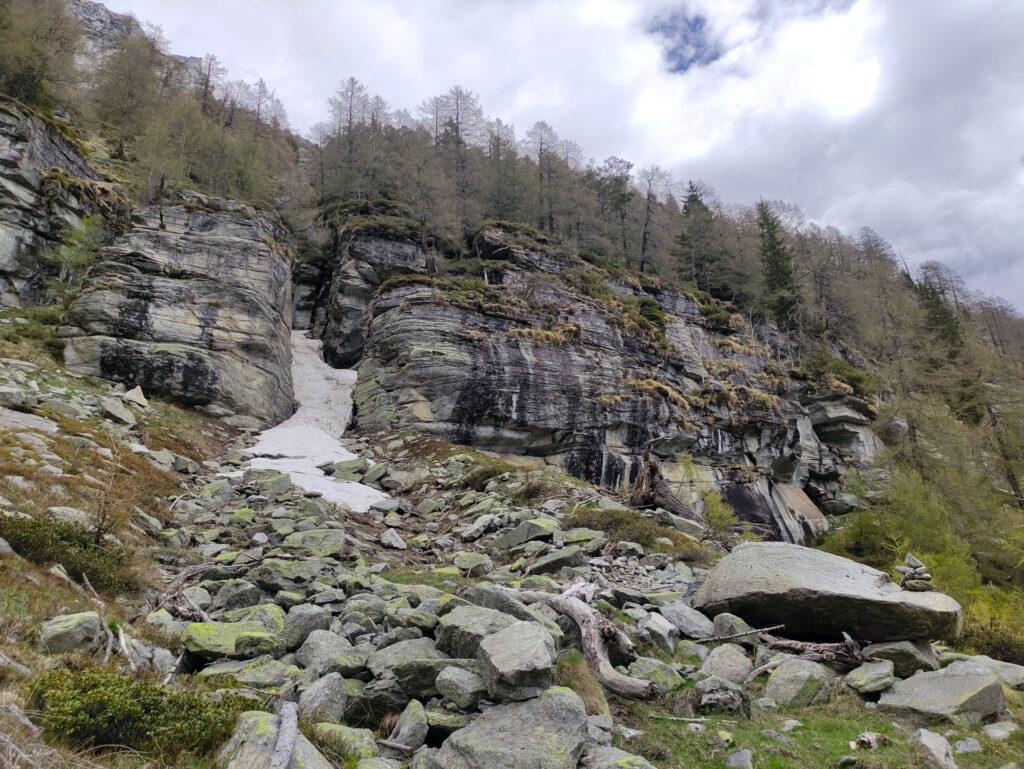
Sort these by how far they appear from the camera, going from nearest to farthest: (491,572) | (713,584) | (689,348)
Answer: (713,584) < (491,572) < (689,348)

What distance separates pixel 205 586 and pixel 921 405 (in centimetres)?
2935

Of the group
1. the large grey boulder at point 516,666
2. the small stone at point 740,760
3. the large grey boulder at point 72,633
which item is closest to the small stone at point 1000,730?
the small stone at point 740,760

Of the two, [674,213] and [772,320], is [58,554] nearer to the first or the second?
[772,320]

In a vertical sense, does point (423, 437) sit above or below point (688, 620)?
above

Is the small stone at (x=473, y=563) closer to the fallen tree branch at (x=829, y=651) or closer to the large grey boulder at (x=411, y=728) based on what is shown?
the fallen tree branch at (x=829, y=651)

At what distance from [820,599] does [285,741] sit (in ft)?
25.1

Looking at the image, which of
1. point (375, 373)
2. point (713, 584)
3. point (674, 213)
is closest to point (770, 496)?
point (375, 373)

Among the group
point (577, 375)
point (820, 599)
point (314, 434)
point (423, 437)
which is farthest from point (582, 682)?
point (577, 375)

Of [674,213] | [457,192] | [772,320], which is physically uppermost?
[674,213]

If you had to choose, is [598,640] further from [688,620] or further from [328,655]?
[328,655]

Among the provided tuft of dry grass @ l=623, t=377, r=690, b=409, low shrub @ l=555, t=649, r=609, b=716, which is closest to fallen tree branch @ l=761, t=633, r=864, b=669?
low shrub @ l=555, t=649, r=609, b=716

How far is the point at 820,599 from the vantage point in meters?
7.76

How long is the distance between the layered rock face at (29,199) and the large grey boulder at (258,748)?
1324 inches

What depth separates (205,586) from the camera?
7480mm
